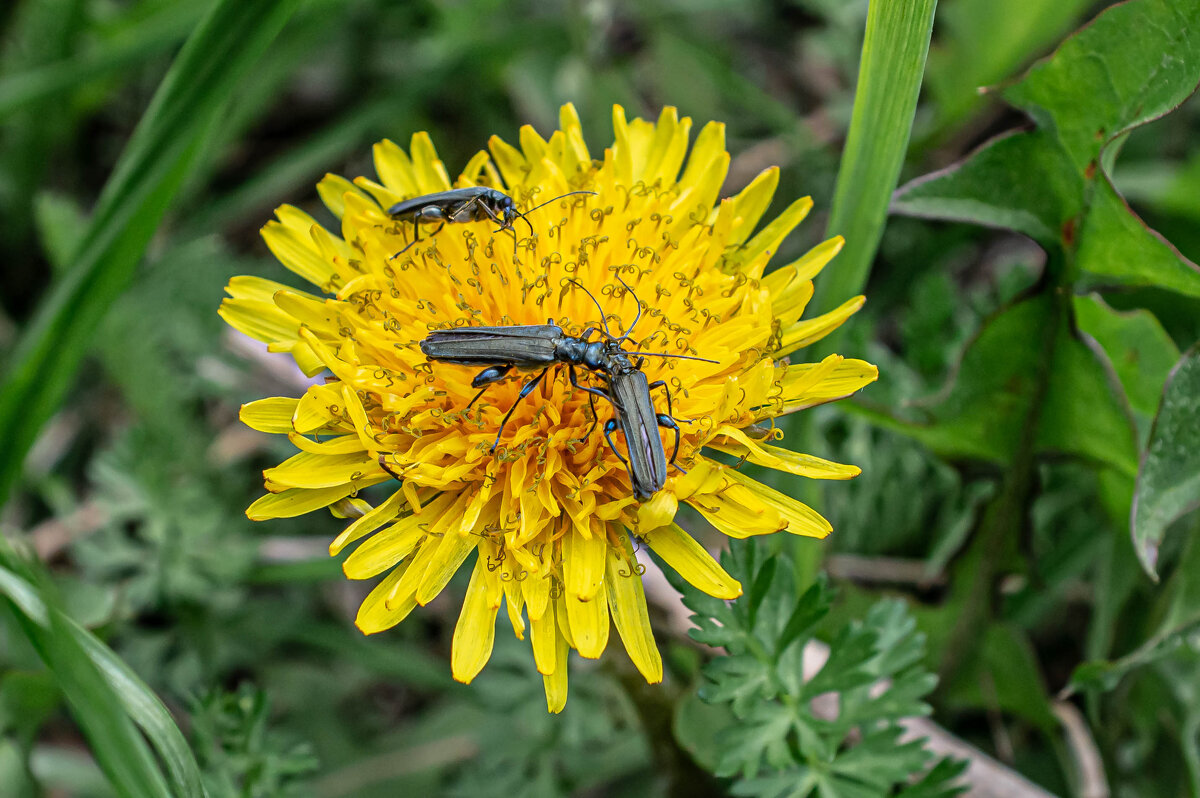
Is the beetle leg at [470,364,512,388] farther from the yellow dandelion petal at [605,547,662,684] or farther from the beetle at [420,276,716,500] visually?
the yellow dandelion petal at [605,547,662,684]

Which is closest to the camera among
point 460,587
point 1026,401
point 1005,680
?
point 1026,401

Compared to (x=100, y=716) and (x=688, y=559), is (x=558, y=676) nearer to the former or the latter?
(x=688, y=559)

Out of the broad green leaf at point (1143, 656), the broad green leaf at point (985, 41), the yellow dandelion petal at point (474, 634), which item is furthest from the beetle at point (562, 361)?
the broad green leaf at point (985, 41)

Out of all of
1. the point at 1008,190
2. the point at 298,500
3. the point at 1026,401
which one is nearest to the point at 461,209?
the point at 298,500

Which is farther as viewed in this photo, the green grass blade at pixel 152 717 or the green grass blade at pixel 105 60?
the green grass blade at pixel 105 60

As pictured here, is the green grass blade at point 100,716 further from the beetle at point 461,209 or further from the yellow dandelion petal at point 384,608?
the beetle at point 461,209

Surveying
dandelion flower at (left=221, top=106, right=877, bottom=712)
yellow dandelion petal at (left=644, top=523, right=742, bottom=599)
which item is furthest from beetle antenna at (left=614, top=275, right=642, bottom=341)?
yellow dandelion petal at (left=644, top=523, right=742, bottom=599)
